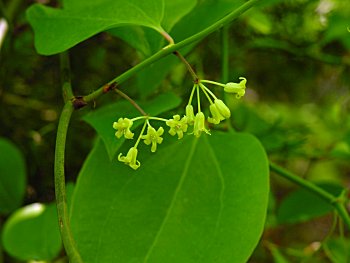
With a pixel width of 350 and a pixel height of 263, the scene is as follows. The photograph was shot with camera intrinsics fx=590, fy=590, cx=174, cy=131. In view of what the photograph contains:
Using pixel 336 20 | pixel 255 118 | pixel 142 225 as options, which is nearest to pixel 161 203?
pixel 142 225

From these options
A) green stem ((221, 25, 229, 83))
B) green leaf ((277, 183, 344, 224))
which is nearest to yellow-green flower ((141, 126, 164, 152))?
green stem ((221, 25, 229, 83))

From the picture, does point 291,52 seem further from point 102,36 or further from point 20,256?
point 20,256

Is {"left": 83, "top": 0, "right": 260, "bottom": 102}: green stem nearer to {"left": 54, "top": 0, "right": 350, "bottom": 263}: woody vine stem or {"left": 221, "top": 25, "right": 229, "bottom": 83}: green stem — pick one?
{"left": 54, "top": 0, "right": 350, "bottom": 263}: woody vine stem

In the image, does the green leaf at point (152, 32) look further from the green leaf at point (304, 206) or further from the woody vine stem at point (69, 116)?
the green leaf at point (304, 206)

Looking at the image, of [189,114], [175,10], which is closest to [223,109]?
[189,114]

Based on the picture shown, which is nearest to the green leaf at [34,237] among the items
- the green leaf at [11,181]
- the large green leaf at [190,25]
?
the green leaf at [11,181]

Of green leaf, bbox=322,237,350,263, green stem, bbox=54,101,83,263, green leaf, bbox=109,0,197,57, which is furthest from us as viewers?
green leaf, bbox=322,237,350,263
